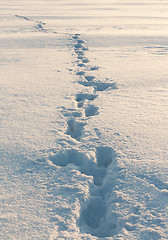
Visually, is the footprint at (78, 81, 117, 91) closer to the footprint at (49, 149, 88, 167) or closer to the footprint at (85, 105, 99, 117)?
the footprint at (85, 105, 99, 117)

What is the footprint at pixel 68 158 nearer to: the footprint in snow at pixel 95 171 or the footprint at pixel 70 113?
the footprint in snow at pixel 95 171

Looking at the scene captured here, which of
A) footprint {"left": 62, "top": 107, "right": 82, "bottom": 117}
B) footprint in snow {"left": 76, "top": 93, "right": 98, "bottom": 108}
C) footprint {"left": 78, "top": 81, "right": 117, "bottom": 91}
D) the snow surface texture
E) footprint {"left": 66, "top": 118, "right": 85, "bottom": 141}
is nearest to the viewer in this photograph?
the snow surface texture

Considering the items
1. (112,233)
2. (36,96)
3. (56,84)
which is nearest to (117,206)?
(112,233)

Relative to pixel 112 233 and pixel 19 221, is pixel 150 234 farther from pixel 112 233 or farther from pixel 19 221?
pixel 19 221

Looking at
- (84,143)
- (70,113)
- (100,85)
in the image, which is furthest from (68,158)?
(100,85)

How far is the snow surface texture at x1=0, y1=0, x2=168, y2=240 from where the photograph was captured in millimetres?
1290

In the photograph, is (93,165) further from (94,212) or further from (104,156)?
(94,212)

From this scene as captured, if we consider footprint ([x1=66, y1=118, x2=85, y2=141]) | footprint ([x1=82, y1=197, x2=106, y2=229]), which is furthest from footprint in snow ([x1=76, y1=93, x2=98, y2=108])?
footprint ([x1=82, y1=197, x2=106, y2=229])

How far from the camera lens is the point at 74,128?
2.05 metres

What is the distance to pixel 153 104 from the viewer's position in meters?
2.28

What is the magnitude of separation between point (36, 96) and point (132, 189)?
4.48ft

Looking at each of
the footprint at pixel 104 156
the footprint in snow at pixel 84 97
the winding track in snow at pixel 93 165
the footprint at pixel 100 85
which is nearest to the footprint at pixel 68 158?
the winding track in snow at pixel 93 165

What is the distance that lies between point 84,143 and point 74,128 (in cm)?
27

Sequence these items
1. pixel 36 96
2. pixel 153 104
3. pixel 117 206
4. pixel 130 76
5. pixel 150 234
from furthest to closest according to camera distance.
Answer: pixel 130 76
pixel 36 96
pixel 153 104
pixel 117 206
pixel 150 234
